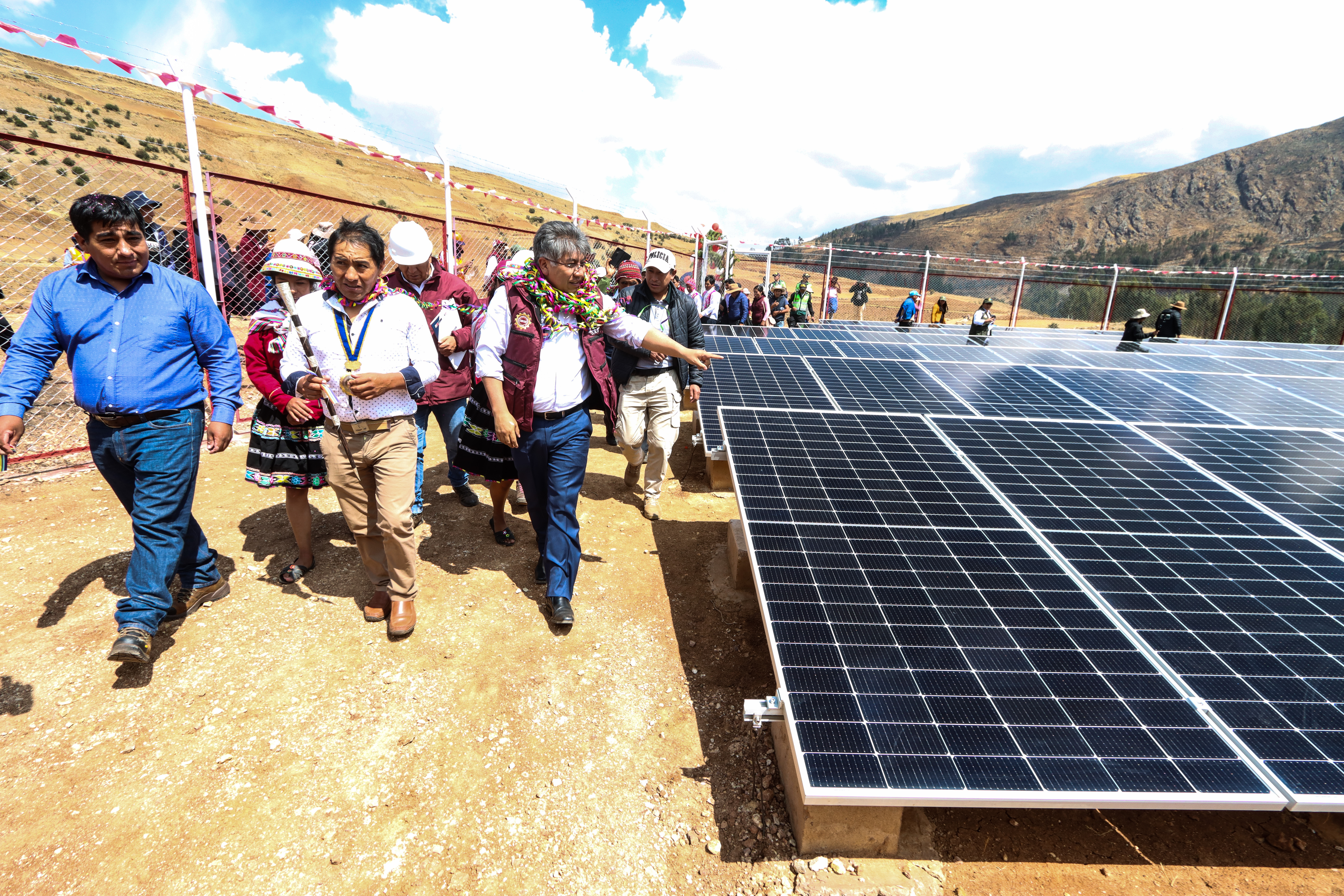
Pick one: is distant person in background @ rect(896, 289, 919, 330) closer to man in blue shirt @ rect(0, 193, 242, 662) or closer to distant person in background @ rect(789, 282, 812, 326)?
distant person in background @ rect(789, 282, 812, 326)

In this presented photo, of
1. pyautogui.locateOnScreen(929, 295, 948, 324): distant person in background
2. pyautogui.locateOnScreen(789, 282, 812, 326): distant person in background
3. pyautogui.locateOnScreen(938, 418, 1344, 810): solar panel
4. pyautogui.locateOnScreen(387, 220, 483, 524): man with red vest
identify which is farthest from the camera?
pyautogui.locateOnScreen(929, 295, 948, 324): distant person in background

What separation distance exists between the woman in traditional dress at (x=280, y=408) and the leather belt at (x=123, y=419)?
64 centimetres

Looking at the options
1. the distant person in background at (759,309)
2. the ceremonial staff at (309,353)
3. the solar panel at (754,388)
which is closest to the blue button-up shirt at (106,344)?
the ceremonial staff at (309,353)

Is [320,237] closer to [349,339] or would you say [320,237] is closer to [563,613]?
[349,339]

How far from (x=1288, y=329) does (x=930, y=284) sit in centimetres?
3128

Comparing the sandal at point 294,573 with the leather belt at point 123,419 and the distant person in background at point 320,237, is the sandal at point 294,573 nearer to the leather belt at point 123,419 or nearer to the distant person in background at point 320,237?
the leather belt at point 123,419

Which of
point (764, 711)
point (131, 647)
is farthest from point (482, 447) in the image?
point (764, 711)

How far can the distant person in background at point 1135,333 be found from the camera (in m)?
9.14

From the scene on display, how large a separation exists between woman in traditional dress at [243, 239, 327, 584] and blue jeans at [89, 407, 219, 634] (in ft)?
1.61

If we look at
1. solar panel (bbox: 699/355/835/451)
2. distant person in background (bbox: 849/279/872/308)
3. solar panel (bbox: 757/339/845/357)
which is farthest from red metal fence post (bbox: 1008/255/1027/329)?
solar panel (bbox: 699/355/835/451)

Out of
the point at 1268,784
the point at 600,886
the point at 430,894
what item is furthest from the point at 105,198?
the point at 1268,784

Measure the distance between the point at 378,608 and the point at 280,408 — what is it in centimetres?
132

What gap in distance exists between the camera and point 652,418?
5461mm

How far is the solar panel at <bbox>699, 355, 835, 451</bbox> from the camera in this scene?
5.34 m
